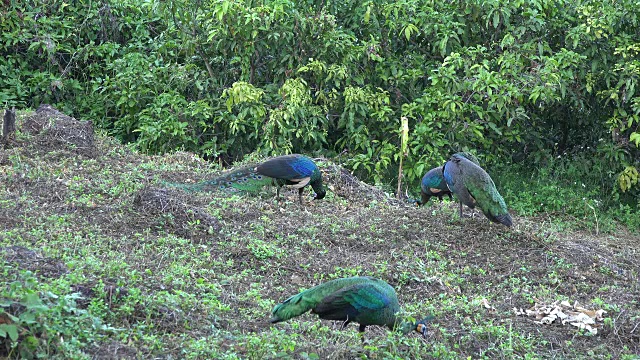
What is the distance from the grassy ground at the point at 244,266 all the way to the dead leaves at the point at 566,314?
0.22ft

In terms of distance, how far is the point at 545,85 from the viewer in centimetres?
1027

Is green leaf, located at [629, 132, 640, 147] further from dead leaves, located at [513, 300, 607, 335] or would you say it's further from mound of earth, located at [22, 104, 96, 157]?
mound of earth, located at [22, 104, 96, 157]

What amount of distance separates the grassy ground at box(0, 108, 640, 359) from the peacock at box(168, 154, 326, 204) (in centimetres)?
20

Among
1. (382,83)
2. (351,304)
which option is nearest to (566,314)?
(351,304)

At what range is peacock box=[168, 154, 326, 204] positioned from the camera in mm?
8477

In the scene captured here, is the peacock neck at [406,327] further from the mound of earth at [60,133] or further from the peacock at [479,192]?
the mound of earth at [60,133]

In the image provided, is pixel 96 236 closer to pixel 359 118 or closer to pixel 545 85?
pixel 359 118

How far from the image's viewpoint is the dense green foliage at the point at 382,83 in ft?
34.3

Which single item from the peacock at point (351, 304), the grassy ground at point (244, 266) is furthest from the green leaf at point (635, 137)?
the peacock at point (351, 304)

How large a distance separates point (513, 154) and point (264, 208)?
15.5 feet

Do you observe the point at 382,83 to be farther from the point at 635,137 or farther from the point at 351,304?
the point at 351,304

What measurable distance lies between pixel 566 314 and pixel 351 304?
2.05 meters

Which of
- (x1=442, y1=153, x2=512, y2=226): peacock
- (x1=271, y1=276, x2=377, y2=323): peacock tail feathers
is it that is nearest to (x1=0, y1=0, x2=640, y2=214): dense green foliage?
(x1=442, y1=153, x2=512, y2=226): peacock

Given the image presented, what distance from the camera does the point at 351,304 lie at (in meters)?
5.13
